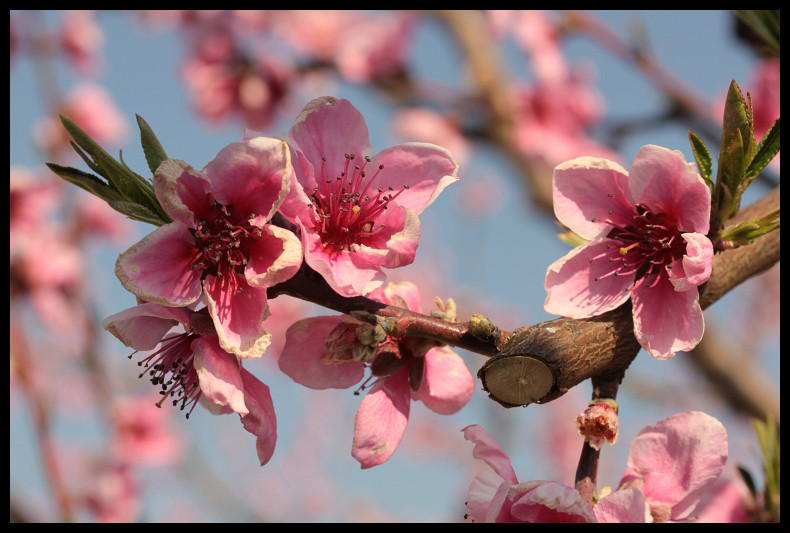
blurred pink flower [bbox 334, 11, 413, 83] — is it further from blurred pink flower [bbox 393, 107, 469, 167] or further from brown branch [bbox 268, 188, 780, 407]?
brown branch [bbox 268, 188, 780, 407]

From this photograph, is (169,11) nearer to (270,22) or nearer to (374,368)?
(270,22)

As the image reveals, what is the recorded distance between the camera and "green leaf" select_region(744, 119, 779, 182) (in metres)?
0.95

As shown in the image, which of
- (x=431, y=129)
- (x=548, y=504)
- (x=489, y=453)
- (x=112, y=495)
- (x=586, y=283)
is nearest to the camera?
(x=548, y=504)

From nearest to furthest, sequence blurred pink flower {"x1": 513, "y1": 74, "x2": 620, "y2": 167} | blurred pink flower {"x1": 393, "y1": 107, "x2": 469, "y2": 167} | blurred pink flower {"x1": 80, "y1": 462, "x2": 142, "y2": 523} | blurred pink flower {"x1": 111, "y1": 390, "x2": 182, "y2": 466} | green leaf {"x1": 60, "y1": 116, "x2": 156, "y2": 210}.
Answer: green leaf {"x1": 60, "y1": 116, "x2": 156, "y2": 210}, blurred pink flower {"x1": 80, "y1": 462, "x2": 142, "y2": 523}, blurred pink flower {"x1": 111, "y1": 390, "x2": 182, "y2": 466}, blurred pink flower {"x1": 513, "y1": 74, "x2": 620, "y2": 167}, blurred pink flower {"x1": 393, "y1": 107, "x2": 469, "y2": 167}

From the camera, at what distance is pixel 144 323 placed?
930 mm

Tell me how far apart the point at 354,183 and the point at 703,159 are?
525 millimetres

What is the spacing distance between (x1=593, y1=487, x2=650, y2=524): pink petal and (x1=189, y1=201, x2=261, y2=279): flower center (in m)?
0.57

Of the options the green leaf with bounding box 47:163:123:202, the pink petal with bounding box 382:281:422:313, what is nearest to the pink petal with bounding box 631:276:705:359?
the pink petal with bounding box 382:281:422:313

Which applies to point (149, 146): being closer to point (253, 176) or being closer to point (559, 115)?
point (253, 176)

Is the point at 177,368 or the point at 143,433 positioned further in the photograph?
the point at 143,433

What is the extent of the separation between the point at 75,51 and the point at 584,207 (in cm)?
428

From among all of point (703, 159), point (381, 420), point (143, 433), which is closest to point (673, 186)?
point (703, 159)

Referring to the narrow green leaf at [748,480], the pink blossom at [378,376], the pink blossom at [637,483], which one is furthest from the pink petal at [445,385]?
the narrow green leaf at [748,480]

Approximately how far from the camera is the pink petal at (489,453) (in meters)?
0.90
